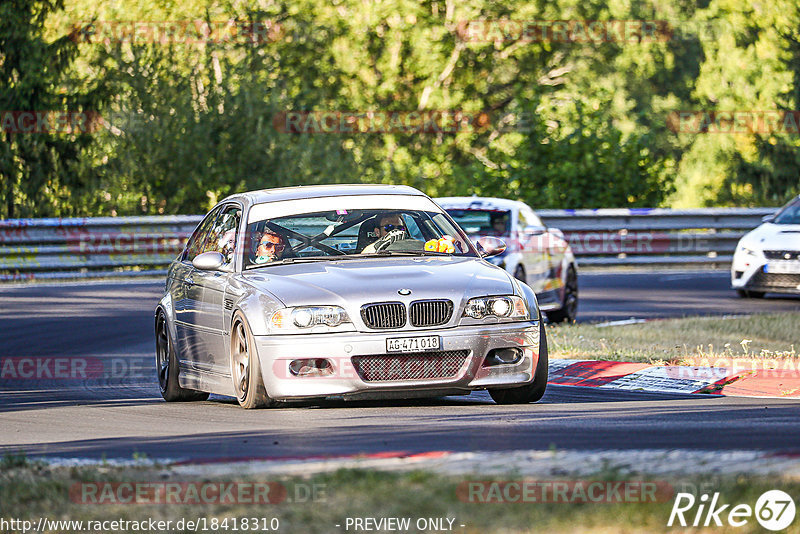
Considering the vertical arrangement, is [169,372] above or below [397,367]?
below

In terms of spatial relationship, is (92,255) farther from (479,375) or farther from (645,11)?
(645,11)

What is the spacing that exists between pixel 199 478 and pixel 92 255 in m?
19.1

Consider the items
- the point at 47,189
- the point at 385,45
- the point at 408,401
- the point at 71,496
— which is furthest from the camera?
the point at 385,45

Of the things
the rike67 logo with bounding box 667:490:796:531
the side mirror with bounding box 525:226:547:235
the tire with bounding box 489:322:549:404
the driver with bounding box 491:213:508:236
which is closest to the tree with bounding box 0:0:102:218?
the driver with bounding box 491:213:508:236

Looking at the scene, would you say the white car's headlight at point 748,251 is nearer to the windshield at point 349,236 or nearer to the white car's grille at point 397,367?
the windshield at point 349,236

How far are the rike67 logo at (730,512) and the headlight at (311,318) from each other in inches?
162

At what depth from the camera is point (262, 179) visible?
3344 cm

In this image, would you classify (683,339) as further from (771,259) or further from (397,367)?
(397,367)

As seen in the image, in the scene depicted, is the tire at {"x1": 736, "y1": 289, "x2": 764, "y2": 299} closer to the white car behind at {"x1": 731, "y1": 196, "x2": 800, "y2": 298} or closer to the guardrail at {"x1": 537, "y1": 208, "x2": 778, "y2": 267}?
the white car behind at {"x1": 731, "y1": 196, "x2": 800, "y2": 298}

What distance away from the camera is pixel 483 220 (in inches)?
717

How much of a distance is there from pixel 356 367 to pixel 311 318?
0.41 m

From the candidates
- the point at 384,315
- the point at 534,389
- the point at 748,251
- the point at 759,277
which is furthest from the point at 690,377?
the point at 748,251

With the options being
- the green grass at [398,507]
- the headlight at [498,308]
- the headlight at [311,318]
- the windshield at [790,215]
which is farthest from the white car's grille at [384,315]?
the windshield at [790,215]

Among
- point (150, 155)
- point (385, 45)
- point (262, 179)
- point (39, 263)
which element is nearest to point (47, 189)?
point (150, 155)
